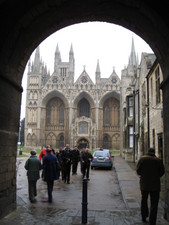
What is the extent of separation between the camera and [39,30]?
7047mm

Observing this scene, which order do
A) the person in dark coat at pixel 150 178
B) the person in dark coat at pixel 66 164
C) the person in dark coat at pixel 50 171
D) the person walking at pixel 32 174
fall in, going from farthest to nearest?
the person in dark coat at pixel 66 164, the person in dark coat at pixel 50 171, the person walking at pixel 32 174, the person in dark coat at pixel 150 178

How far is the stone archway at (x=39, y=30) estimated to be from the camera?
19.5ft

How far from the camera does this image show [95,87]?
59.9 m

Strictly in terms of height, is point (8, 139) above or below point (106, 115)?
below

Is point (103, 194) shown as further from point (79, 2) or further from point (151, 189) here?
point (79, 2)

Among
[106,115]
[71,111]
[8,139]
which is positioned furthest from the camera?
[106,115]

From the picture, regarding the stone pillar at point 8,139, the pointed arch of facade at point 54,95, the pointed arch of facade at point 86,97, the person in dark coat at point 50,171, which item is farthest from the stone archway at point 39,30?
the pointed arch of facade at point 54,95

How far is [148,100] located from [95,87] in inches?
1758

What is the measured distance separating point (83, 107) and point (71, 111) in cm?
476

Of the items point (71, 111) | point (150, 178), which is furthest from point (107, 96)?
point (150, 178)

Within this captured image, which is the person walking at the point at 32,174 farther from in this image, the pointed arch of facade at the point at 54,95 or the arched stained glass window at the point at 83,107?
the arched stained glass window at the point at 83,107

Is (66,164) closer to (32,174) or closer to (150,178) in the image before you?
(32,174)

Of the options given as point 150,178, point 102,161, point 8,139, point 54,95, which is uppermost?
point 54,95

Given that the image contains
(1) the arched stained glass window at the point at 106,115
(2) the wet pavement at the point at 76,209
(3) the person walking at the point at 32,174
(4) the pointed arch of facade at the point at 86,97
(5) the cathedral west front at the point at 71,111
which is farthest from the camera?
(1) the arched stained glass window at the point at 106,115
